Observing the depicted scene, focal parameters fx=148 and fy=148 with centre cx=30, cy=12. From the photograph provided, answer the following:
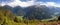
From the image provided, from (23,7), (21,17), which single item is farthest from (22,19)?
(23,7)

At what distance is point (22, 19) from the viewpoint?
2.18 meters

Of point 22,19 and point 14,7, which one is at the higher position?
point 14,7

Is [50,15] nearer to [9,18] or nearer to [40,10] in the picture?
[40,10]

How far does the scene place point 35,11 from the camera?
2164mm

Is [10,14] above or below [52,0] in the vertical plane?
below

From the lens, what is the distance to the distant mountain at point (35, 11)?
2.15m

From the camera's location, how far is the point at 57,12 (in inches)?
83.4

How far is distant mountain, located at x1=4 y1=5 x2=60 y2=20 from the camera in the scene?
215 cm

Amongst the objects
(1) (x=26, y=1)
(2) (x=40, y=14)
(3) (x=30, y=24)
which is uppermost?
(1) (x=26, y=1)

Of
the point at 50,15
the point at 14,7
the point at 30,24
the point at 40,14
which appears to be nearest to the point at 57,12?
the point at 50,15

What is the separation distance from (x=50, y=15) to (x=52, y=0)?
22cm

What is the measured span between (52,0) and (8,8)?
0.65 meters

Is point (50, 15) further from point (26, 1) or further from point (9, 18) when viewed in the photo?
point (9, 18)

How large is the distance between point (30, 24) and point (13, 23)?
0.81ft
